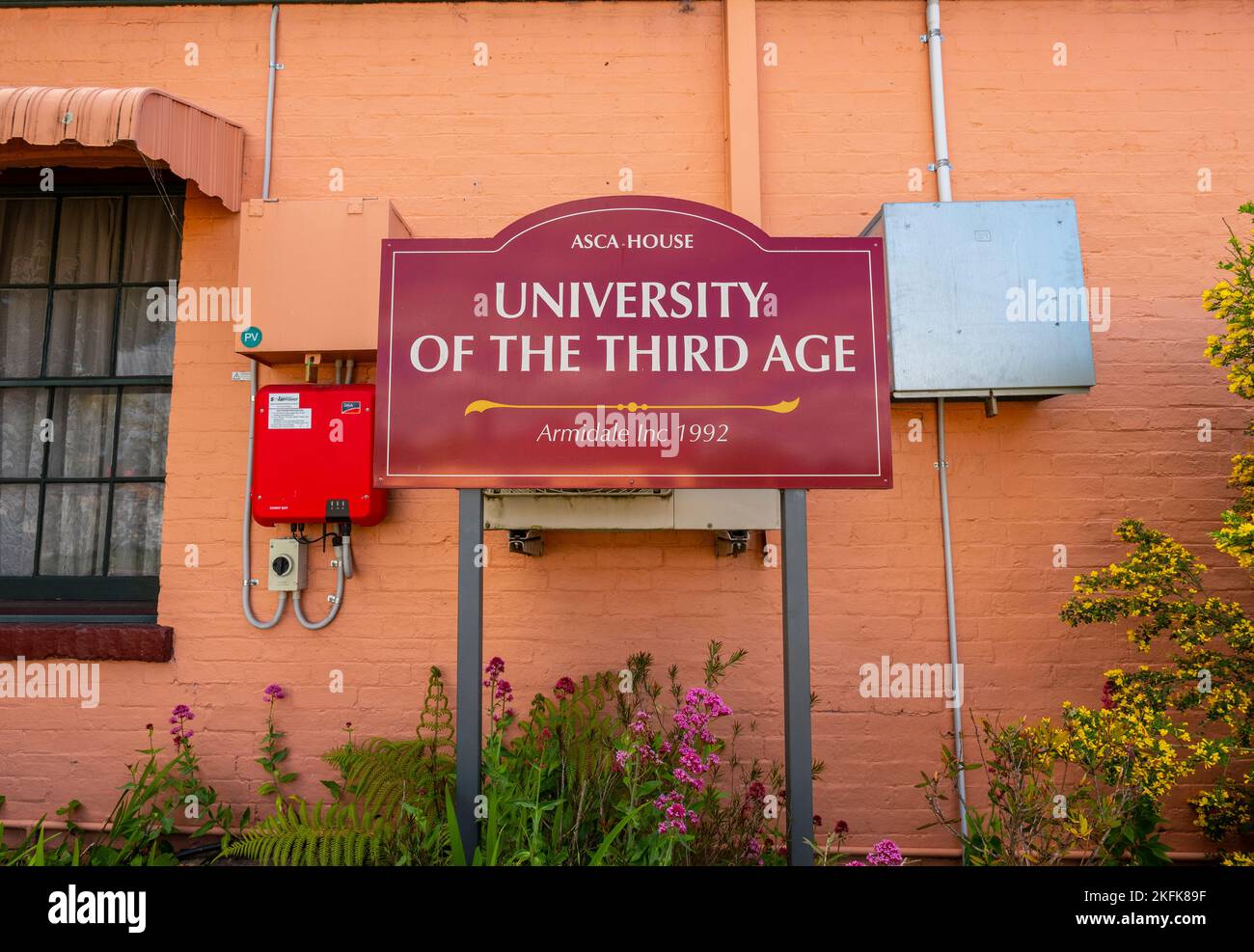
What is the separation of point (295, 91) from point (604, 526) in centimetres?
293

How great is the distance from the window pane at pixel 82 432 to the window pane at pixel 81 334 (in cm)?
13

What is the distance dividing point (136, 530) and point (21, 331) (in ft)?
4.40

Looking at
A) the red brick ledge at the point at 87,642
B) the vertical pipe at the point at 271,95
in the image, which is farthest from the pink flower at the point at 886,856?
the vertical pipe at the point at 271,95

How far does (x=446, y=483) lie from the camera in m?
2.34

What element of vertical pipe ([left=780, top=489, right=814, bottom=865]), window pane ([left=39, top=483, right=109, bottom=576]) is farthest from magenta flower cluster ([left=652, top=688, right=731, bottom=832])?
window pane ([left=39, top=483, right=109, bottom=576])

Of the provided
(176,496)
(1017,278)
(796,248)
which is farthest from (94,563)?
(1017,278)

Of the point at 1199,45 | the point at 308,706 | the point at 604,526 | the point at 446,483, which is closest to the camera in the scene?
the point at 446,483

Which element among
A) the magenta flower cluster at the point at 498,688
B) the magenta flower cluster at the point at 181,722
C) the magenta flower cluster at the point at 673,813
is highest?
the magenta flower cluster at the point at 498,688

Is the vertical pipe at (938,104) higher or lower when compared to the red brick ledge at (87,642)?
higher

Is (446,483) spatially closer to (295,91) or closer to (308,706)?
(308,706)

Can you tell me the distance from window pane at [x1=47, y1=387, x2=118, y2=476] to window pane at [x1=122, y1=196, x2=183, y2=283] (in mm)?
696

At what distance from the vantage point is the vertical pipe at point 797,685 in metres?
2.34

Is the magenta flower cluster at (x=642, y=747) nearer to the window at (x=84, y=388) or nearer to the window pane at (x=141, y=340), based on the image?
the window at (x=84, y=388)

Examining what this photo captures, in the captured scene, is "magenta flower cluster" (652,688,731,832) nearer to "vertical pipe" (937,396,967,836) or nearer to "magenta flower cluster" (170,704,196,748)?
"vertical pipe" (937,396,967,836)
